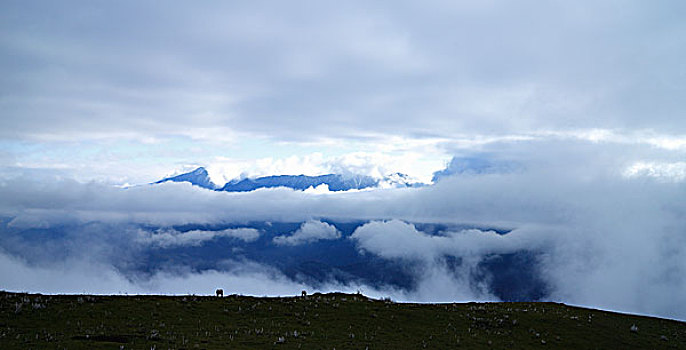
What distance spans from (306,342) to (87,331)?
35.0 ft

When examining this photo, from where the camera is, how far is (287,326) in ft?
91.5

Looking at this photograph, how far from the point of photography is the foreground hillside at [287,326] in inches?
901

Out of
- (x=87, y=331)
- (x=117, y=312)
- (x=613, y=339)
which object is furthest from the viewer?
(x=613, y=339)

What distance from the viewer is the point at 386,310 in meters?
33.9

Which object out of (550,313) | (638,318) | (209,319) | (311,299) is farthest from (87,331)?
(638,318)

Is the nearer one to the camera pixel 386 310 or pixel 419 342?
pixel 419 342

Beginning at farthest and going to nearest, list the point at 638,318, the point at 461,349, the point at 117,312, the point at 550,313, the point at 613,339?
the point at 638,318 → the point at 550,313 → the point at 613,339 → the point at 117,312 → the point at 461,349

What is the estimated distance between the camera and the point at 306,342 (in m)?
24.2

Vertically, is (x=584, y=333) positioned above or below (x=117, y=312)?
below

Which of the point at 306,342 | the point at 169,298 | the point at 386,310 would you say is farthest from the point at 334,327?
the point at 169,298

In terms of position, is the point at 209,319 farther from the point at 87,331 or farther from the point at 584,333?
the point at 584,333

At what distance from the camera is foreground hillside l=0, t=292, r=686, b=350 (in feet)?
75.0

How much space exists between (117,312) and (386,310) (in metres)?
17.4

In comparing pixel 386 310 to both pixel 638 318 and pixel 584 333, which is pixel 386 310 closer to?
pixel 584 333
